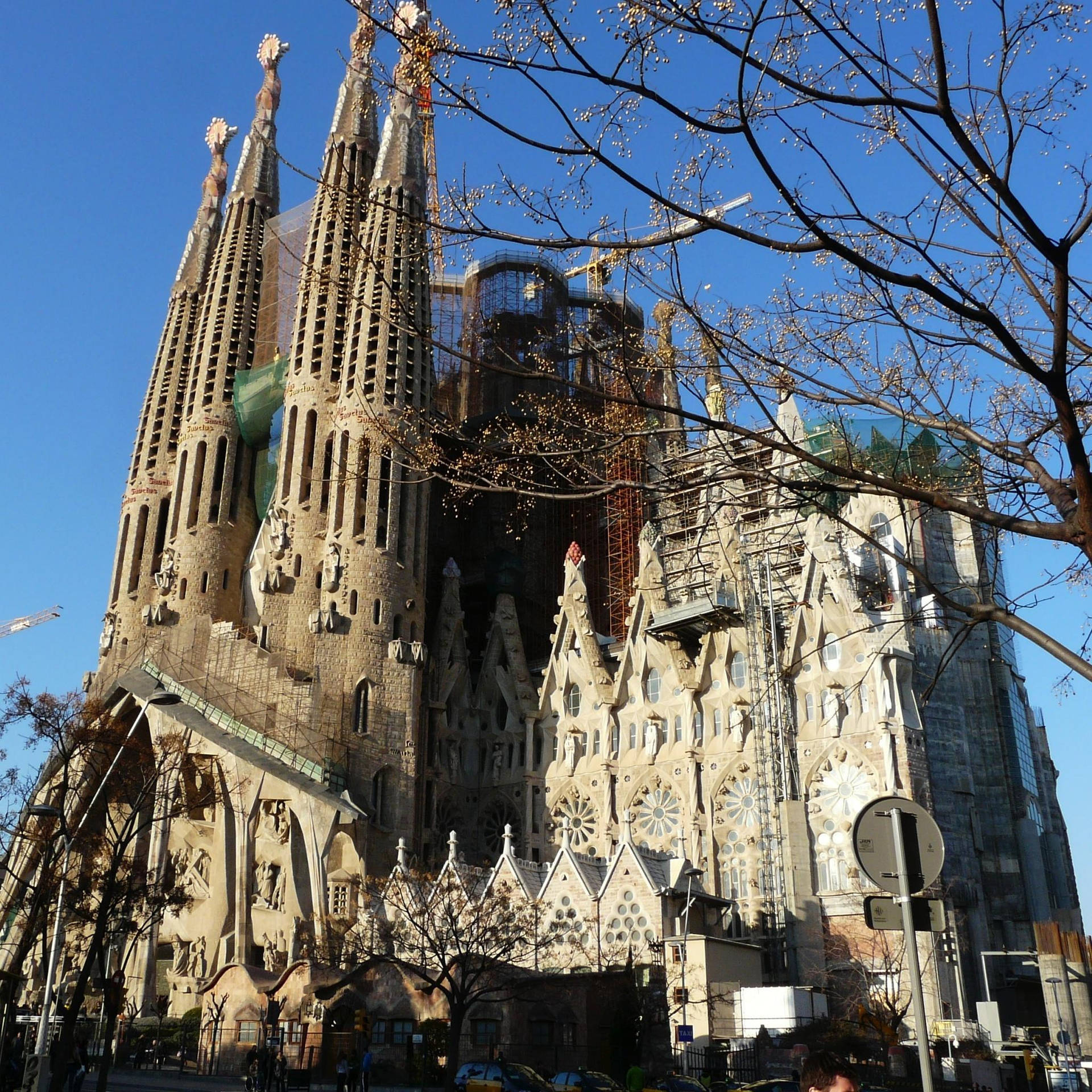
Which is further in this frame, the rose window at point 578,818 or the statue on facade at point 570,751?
the statue on facade at point 570,751

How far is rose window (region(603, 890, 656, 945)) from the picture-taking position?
33156 millimetres

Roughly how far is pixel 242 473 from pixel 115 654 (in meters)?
9.81

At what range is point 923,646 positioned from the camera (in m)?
41.2

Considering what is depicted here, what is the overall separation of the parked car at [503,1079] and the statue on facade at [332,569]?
984 inches

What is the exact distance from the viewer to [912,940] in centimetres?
616

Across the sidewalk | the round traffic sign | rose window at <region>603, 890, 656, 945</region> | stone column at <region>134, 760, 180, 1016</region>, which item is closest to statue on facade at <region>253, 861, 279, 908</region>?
stone column at <region>134, 760, 180, 1016</region>

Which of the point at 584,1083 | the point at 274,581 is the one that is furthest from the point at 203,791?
the point at 584,1083

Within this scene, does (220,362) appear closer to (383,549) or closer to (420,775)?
(383,549)

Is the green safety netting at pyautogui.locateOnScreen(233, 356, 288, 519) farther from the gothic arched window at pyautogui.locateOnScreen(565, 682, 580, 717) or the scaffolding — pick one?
the gothic arched window at pyautogui.locateOnScreen(565, 682, 580, 717)

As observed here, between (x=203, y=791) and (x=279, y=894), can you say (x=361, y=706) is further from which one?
(x=279, y=894)

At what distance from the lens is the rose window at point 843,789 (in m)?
36.9

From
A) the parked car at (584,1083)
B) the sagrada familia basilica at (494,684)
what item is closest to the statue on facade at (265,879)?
the sagrada familia basilica at (494,684)

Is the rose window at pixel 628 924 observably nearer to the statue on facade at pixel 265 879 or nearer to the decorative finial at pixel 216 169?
the statue on facade at pixel 265 879

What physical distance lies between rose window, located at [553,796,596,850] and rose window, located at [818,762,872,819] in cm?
943
